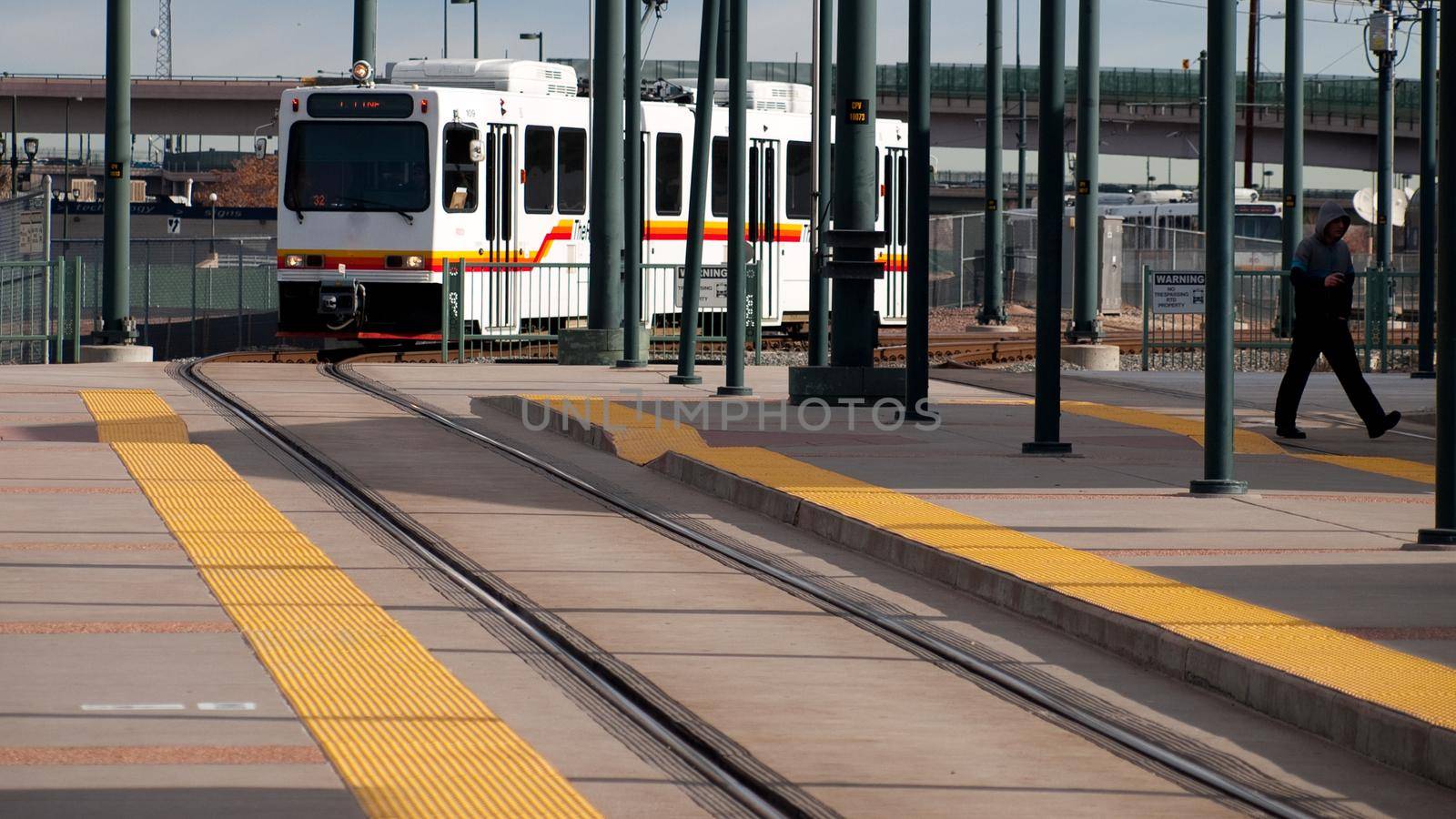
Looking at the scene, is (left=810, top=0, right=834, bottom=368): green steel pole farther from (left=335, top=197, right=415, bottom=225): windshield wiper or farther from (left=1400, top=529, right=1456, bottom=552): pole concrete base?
(left=1400, top=529, right=1456, bottom=552): pole concrete base

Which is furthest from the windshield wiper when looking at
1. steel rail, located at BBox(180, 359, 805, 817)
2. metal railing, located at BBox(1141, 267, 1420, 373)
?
steel rail, located at BBox(180, 359, 805, 817)

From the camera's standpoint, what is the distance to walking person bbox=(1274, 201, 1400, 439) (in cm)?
1659

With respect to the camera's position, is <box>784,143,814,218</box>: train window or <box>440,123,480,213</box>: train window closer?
<box>440,123,480,213</box>: train window

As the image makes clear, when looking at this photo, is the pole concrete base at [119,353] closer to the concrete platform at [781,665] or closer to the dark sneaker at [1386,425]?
the concrete platform at [781,665]

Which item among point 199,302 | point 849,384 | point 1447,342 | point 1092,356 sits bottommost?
point 849,384

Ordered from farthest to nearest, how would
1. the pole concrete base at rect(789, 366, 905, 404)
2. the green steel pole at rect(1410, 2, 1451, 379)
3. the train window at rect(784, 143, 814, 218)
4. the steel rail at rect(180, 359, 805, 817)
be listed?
the train window at rect(784, 143, 814, 218)
the green steel pole at rect(1410, 2, 1451, 379)
the pole concrete base at rect(789, 366, 905, 404)
the steel rail at rect(180, 359, 805, 817)

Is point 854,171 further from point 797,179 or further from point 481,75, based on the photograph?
point 797,179

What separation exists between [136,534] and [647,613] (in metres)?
3.34

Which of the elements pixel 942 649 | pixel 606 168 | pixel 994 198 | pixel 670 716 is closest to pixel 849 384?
pixel 606 168

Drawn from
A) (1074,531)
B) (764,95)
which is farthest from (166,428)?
(764,95)

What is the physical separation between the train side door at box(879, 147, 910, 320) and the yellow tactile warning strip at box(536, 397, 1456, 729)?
741 inches

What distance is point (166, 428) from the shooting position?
54.6ft

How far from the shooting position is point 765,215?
31594 millimetres

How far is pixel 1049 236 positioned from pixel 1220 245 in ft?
8.14
